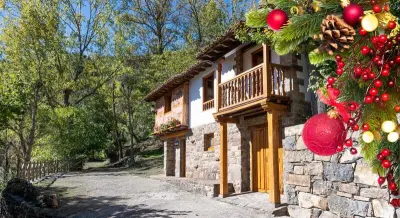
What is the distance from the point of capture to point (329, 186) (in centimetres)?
552

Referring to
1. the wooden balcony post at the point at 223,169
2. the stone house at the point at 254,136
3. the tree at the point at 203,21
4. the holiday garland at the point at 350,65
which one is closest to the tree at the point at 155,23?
the tree at the point at 203,21

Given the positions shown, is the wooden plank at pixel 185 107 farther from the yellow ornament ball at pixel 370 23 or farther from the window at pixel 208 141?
the yellow ornament ball at pixel 370 23

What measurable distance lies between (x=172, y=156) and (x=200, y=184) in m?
6.81

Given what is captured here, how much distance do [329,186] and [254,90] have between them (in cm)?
436

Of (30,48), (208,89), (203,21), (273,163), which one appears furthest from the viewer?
(203,21)

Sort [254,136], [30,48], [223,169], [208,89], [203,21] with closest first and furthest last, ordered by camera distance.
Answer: [223,169]
[254,136]
[208,89]
[30,48]
[203,21]

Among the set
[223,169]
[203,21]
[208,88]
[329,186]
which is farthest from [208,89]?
[203,21]

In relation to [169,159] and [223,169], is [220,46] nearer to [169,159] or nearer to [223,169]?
[223,169]

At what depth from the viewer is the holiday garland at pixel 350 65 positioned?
1.06 metres

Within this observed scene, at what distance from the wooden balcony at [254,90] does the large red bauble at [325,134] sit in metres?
6.91

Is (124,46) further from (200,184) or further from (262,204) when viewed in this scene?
(262,204)

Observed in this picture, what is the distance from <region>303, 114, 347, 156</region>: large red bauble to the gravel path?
6.60m

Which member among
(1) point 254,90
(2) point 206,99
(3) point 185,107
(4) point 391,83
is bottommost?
(4) point 391,83

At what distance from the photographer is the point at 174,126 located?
15828 mm
